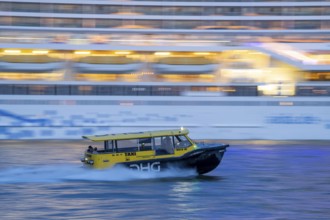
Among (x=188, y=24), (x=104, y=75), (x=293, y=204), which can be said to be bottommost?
(x=293, y=204)

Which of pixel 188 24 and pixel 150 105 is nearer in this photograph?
pixel 150 105

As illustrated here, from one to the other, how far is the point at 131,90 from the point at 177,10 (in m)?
7.29

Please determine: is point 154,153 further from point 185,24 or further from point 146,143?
point 185,24

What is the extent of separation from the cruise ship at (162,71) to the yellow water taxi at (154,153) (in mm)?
15670

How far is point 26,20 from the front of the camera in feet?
143

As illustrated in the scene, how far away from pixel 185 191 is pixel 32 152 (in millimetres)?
12543

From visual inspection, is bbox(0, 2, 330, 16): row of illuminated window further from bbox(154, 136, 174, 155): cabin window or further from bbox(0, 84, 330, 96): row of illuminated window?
bbox(154, 136, 174, 155): cabin window

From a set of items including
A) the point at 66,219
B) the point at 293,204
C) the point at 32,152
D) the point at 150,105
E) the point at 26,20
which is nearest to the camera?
the point at 66,219

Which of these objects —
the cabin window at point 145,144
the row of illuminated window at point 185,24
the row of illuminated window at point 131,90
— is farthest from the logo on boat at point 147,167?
the row of illuminated window at point 185,24

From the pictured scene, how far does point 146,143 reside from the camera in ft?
78.1

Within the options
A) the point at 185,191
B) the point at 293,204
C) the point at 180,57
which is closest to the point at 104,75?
the point at 180,57

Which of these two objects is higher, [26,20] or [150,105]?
[26,20]

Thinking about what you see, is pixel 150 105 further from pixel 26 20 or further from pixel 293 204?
pixel 293 204

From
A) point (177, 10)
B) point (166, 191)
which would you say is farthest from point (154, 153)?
point (177, 10)
